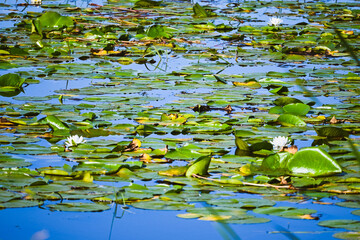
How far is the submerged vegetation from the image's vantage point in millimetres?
2357

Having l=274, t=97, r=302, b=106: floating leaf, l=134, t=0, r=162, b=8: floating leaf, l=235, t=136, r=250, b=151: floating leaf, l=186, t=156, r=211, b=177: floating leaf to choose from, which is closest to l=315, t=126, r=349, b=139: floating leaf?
l=235, t=136, r=250, b=151: floating leaf

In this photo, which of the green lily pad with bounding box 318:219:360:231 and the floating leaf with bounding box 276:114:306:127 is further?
the floating leaf with bounding box 276:114:306:127

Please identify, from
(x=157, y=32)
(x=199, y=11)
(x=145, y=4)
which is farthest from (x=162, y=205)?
(x=145, y=4)

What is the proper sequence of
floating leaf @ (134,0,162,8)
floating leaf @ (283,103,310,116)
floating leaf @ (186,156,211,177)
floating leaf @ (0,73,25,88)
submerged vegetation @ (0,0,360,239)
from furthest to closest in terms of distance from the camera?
floating leaf @ (134,0,162,8), floating leaf @ (0,73,25,88), floating leaf @ (283,103,310,116), floating leaf @ (186,156,211,177), submerged vegetation @ (0,0,360,239)

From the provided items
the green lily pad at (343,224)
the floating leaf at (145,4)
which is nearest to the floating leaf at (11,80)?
the green lily pad at (343,224)

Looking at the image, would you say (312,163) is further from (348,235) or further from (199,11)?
(199,11)

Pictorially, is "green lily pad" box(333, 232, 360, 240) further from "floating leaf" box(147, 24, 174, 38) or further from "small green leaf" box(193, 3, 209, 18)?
"small green leaf" box(193, 3, 209, 18)

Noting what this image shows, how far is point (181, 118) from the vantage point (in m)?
A: 3.38

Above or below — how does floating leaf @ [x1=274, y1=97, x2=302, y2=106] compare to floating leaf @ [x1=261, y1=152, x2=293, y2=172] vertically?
above

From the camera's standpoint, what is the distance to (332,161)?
259 centimetres

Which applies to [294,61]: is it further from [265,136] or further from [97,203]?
[97,203]

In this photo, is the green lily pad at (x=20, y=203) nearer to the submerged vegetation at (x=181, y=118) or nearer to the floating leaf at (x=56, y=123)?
the submerged vegetation at (x=181, y=118)

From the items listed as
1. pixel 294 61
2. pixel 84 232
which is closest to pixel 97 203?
pixel 84 232

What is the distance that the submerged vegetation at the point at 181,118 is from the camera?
2.36 m
